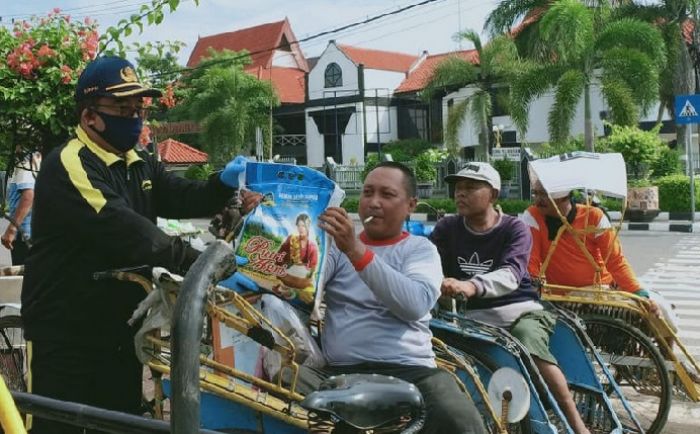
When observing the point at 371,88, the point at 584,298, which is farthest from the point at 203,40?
the point at 584,298

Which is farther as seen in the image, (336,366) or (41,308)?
(336,366)

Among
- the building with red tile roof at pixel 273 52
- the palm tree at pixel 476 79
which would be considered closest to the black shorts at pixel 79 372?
the palm tree at pixel 476 79

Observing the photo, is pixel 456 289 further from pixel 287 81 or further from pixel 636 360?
pixel 287 81

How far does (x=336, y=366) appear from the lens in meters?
2.90

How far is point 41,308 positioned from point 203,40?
58.2 meters

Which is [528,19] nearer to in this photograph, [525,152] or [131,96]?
[525,152]

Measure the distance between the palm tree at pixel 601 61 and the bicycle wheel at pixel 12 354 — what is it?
19.8 metres

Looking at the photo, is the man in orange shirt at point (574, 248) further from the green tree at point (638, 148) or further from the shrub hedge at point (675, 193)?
the green tree at point (638, 148)

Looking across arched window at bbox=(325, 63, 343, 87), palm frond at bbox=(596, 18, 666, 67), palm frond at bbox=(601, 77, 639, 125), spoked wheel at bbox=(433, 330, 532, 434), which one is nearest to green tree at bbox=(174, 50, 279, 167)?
arched window at bbox=(325, 63, 343, 87)

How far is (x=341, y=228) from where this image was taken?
2654 millimetres

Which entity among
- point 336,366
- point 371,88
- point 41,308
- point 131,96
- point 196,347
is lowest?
point 336,366

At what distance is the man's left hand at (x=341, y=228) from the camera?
2.65 meters

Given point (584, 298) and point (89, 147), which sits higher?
point (89, 147)

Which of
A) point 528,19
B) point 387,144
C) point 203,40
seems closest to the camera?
point 528,19
